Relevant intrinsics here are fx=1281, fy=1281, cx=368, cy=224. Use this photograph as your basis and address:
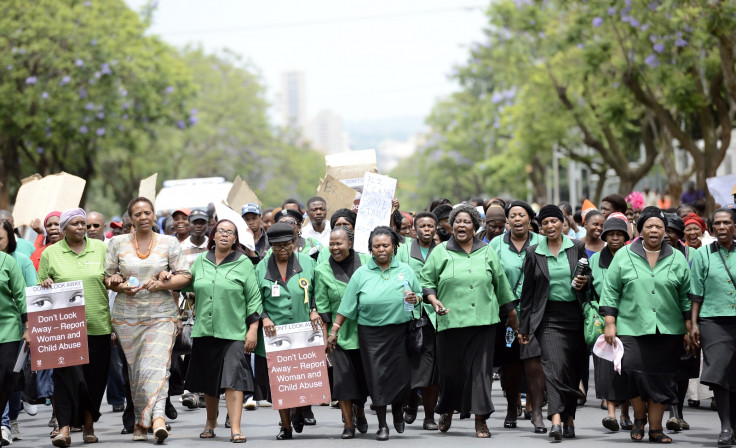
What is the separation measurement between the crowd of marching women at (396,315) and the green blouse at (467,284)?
0.05 ft

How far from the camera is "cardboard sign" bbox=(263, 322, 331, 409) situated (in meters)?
11.1

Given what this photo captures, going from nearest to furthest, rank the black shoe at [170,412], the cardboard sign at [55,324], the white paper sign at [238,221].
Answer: the cardboard sign at [55,324]
the white paper sign at [238,221]
the black shoe at [170,412]

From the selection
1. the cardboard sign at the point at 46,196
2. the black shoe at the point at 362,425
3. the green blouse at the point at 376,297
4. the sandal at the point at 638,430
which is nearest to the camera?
the sandal at the point at 638,430

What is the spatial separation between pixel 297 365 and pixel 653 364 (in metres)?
3.03

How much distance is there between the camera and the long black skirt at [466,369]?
11.0 metres

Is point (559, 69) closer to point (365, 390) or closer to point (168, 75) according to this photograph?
point (168, 75)

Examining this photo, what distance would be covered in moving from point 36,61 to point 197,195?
14.0 metres

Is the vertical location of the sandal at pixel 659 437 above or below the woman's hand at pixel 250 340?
below

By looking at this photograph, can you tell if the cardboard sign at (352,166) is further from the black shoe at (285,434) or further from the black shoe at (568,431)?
the black shoe at (568,431)

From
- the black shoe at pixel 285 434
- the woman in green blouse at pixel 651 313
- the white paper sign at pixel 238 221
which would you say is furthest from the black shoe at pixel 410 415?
the woman in green blouse at pixel 651 313

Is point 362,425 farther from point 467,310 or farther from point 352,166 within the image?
point 352,166

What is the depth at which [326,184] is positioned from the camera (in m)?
15.8

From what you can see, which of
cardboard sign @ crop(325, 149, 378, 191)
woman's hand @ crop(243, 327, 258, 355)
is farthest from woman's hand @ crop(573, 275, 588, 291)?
cardboard sign @ crop(325, 149, 378, 191)

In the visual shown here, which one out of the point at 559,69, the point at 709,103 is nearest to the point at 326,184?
the point at 709,103
